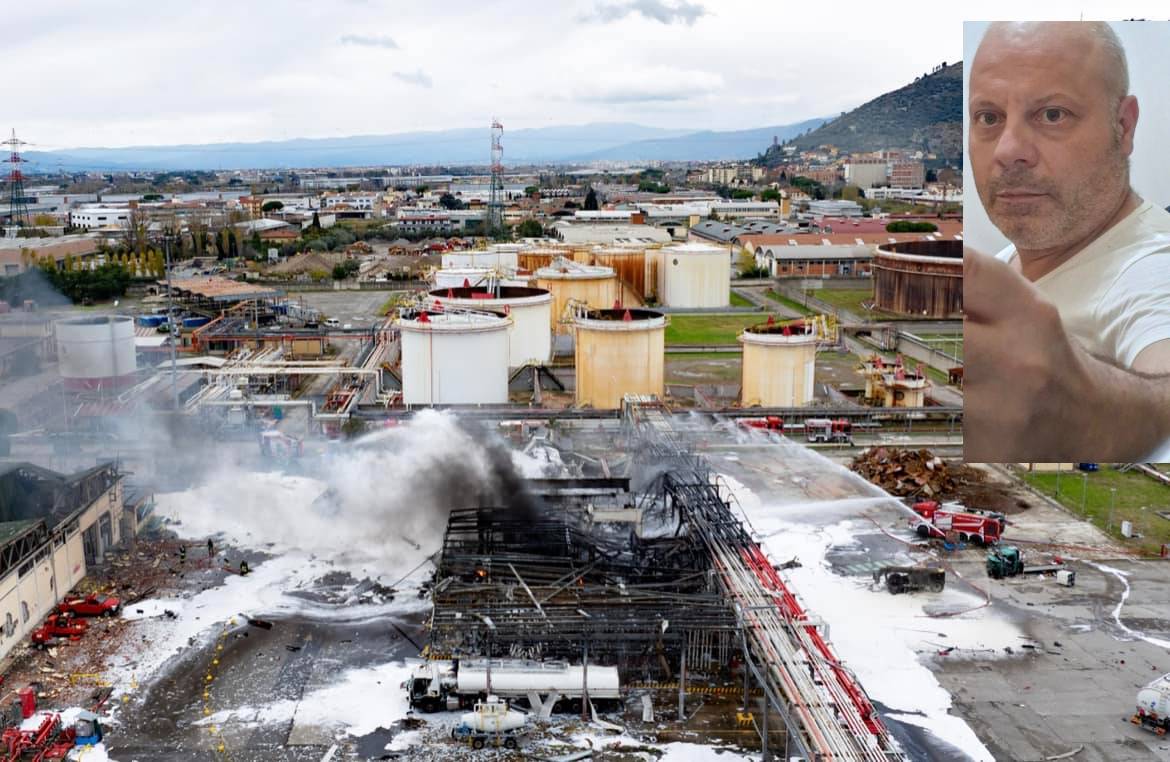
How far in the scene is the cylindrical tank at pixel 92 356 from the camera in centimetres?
2856

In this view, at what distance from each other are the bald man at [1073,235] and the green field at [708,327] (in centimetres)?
2407

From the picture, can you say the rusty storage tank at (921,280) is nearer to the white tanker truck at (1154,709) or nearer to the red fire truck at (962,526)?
the red fire truck at (962,526)

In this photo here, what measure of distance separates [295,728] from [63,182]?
15653 centimetres

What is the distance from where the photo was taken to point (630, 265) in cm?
5150

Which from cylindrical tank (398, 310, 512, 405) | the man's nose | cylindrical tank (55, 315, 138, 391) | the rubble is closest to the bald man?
the man's nose

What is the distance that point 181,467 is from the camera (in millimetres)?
22094

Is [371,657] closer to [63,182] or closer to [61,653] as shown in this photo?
[61,653]

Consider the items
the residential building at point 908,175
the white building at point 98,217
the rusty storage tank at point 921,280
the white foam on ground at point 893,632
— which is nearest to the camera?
the white foam on ground at point 893,632

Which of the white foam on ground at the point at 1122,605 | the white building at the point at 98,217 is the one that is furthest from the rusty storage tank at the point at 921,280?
the white building at the point at 98,217

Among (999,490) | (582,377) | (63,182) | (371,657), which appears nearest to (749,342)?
(582,377)

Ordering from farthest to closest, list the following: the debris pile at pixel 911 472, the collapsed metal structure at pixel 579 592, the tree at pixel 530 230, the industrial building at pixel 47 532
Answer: the tree at pixel 530 230
the debris pile at pixel 911 472
the industrial building at pixel 47 532
the collapsed metal structure at pixel 579 592

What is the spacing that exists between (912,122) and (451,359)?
131 m

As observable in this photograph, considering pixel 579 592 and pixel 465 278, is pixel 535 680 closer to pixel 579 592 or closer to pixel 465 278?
pixel 579 592

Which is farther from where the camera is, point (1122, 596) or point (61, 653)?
point (1122, 596)
